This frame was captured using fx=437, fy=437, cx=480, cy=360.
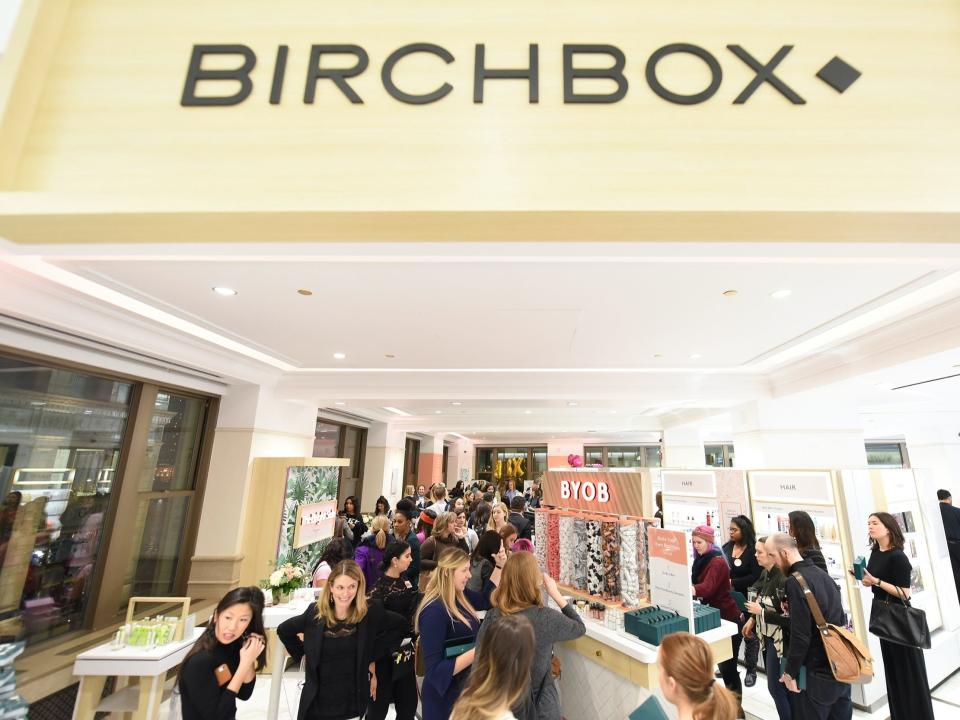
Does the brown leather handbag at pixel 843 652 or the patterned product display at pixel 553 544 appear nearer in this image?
the brown leather handbag at pixel 843 652

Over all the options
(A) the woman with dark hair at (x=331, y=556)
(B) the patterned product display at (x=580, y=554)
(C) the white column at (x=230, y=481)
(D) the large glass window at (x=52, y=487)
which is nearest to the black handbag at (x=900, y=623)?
(B) the patterned product display at (x=580, y=554)

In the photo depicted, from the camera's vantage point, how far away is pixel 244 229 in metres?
1.87

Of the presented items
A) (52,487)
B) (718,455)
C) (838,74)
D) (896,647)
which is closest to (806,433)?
(896,647)

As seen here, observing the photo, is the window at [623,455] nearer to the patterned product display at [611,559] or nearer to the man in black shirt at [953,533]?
the man in black shirt at [953,533]

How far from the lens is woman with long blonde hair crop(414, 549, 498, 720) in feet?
7.62

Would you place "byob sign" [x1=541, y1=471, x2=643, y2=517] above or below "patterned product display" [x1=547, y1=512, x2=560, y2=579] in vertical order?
above

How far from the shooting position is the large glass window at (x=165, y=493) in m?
4.62

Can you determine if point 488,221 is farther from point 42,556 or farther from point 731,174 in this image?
point 42,556

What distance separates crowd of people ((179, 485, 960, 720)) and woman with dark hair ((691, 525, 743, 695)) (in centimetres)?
1

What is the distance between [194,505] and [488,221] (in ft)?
A: 18.0

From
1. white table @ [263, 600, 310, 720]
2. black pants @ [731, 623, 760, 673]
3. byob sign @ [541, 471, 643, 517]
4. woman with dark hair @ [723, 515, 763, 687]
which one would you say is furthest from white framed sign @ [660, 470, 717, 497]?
white table @ [263, 600, 310, 720]

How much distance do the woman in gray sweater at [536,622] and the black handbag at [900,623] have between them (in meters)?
2.61

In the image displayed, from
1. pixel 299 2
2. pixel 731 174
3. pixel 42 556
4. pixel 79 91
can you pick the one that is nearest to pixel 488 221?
pixel 731 174

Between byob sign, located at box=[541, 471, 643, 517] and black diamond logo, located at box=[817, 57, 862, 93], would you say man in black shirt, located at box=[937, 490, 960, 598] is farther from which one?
black diamond logo, located at box=[817, 57, 862, 93]
